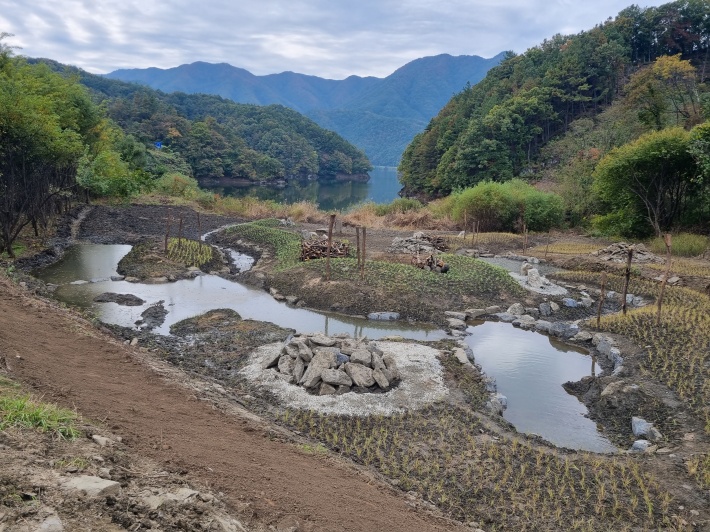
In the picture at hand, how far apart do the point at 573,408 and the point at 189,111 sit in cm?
11111

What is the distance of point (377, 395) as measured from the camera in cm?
1034

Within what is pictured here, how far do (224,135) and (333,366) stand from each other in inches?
3109

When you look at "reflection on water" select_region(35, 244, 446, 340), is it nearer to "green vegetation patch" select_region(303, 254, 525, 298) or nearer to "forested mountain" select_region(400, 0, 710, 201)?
"green vegetation patch" select_region(303, 254, 525, 298)

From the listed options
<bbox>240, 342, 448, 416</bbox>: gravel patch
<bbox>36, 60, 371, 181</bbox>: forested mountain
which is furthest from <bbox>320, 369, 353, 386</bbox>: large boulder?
<bbox>36, 60, 371, 181</bbox>: forested mountain

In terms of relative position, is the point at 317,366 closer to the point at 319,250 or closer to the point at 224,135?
the point at 319,250

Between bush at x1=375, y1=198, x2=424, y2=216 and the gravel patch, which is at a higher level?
bush at x1=375, y1=198, x2=424, y2=216

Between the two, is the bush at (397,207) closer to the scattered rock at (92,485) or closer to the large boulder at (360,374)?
the large boulder at (360,374)

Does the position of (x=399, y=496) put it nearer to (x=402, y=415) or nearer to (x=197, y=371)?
(x=402, y=415)

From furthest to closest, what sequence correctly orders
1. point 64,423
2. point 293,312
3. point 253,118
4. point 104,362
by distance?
1. point 253,118
2. point 293,312
3. point 104,362
4. point 64,423

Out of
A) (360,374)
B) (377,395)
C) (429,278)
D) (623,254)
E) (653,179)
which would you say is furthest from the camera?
(653,179)

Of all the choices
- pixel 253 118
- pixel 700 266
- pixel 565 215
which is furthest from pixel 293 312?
pixel 253 118

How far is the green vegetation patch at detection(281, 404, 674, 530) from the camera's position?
277 inches

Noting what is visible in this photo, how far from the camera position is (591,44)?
6356 cm

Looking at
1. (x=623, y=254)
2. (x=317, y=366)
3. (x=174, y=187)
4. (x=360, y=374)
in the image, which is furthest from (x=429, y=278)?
(x=174, y=187)
